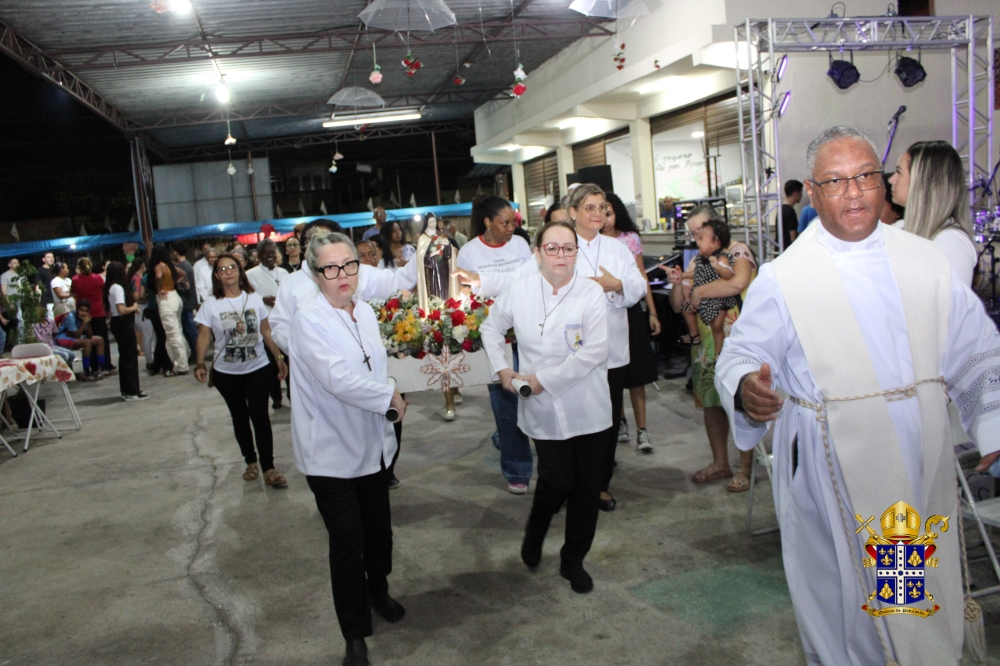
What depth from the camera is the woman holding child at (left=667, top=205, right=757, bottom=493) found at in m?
4.52

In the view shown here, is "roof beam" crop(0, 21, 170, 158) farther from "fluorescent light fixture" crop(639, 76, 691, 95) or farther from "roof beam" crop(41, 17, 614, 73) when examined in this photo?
"fluorescent light fixture" crop(639, 76, 691, 95)

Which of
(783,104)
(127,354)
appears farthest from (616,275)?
(127,354)

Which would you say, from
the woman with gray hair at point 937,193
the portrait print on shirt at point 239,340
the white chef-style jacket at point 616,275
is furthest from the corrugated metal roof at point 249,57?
the woman with gray hair at point 937,193

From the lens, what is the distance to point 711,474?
189 inches

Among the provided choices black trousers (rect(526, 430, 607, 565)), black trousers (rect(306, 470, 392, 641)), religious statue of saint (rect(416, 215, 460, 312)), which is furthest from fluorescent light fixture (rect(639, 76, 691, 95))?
black trousers (rect(306, 470, 392, 641))

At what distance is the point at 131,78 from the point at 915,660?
1612cm

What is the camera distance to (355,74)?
1622cm

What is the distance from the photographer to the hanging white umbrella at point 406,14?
8.55 metres

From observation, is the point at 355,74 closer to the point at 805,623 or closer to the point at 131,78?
the point at 131,78

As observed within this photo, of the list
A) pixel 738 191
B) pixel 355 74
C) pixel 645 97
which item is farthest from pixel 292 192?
pixel 738 191

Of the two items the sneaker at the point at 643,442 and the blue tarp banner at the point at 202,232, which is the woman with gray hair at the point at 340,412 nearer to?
the sneaker at the point at 643,442

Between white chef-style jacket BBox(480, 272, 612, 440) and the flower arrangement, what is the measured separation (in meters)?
0.86

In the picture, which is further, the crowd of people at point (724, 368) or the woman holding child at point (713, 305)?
the woman holding child at point (713, 305)

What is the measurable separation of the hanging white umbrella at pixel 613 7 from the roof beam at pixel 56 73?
811cm
